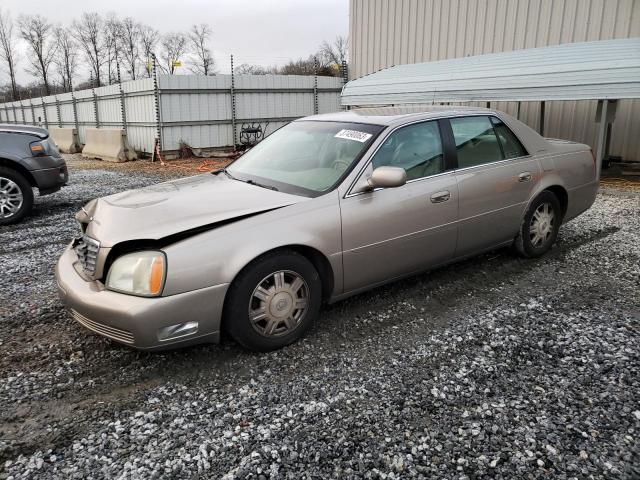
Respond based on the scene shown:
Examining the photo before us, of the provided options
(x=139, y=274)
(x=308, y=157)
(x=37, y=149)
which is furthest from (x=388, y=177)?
(x=37, y=149)

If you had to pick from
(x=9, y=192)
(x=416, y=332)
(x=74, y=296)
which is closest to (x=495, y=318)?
(x=416, y=332)

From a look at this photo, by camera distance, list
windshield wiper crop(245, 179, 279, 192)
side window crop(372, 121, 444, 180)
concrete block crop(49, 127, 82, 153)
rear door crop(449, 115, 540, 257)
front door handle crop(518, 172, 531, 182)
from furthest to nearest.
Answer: concrete block crop(49, 127, 82, 153), front door handle crop(518, 172, 531, 182), rear door crop(449, 115, 540, 257), side window crop(372, 121, 444, 180), windshield wiper crop(245, 179, 279, 192)

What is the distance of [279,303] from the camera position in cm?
315

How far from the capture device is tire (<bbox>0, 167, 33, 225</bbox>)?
6.95 m

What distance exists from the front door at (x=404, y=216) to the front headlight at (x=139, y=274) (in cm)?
126

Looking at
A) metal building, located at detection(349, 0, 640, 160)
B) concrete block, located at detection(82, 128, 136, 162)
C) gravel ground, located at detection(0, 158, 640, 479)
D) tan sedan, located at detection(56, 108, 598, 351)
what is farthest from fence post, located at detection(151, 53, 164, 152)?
tan sedan, located at detection(56, 108, 598, 351)

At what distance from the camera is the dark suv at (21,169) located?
6965 millimetres

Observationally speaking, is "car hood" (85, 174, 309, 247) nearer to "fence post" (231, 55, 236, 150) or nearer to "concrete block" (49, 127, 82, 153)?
"fence post" (231, 55, 236, 150)

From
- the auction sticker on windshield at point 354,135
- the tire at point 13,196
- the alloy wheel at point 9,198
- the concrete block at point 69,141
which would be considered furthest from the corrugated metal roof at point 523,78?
the concrete block at point 69,141

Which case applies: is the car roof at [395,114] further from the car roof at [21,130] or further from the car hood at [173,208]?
the car roof at [21,130]

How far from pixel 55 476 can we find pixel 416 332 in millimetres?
2367

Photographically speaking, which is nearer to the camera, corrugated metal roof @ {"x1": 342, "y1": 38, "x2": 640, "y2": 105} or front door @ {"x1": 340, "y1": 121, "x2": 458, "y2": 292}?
front door @ {"x1": 340, "y1": 121, "x2": 458, "y2": 292}

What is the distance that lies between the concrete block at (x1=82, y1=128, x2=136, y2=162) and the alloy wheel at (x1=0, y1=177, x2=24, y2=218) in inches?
376

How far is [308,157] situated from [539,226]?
102 inches
